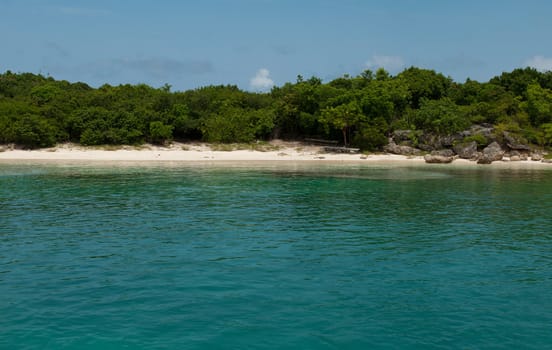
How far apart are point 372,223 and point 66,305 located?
1443 cm

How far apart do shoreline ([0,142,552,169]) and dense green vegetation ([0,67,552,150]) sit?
7.95ft

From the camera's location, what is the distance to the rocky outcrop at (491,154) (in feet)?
212

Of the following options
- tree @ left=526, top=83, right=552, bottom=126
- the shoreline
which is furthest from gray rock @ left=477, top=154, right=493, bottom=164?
tree @ left=526, top=83, right=552, bottom=126

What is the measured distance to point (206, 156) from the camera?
7119 centimetres

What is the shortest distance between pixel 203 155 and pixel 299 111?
19.8 meters

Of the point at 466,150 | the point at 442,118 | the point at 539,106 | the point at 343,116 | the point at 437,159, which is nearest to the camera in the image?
the point at 437,159

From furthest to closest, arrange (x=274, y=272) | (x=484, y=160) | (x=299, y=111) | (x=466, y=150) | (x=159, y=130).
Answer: (x=299, y=111)
(x=159, y=130)
(x=466, y=150)
(x=484, y=160)
(x=274, y=272)

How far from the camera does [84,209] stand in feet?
89.1

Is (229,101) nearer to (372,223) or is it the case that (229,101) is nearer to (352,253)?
(372,223)

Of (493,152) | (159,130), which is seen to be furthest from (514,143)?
(159,130)

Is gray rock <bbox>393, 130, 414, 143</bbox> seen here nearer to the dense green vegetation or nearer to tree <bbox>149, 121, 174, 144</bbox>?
the dense green vegetation

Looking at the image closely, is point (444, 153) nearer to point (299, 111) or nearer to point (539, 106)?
point (539, 106)

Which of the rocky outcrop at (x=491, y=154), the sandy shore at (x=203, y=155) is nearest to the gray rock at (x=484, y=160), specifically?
the rocky outcrop at (x=491, y=154)

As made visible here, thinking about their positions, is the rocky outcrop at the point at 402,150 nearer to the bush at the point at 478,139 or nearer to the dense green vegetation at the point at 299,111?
the dense green vegetation at the point at 299,111
